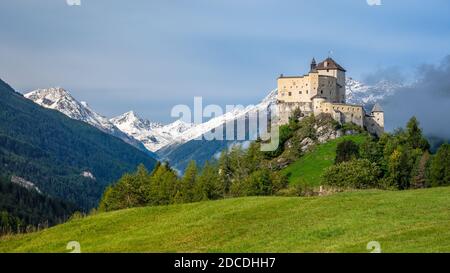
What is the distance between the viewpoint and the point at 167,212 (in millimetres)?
62344

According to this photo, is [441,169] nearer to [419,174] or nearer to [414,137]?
[419,174]

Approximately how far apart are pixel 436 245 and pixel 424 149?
150 metres

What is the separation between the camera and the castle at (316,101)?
191000mm

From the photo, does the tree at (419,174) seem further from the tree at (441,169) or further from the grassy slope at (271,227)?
the grassy slope at (271,227)

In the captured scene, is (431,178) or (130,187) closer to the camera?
(130,187)

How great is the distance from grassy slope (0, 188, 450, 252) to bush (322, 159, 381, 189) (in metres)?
72.7

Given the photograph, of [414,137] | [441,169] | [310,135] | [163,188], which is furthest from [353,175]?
[414,137]

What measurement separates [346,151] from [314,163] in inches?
548

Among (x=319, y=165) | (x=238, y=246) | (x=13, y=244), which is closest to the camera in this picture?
(x=238, y=246)

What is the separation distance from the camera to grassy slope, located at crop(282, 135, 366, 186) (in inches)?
6678

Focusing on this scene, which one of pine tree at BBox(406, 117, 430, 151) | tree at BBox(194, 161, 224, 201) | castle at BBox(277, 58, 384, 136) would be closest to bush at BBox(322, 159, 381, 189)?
tree at BBox(194, 161, 224, 201)

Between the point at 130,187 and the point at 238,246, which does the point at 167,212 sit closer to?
the point at 238,246
